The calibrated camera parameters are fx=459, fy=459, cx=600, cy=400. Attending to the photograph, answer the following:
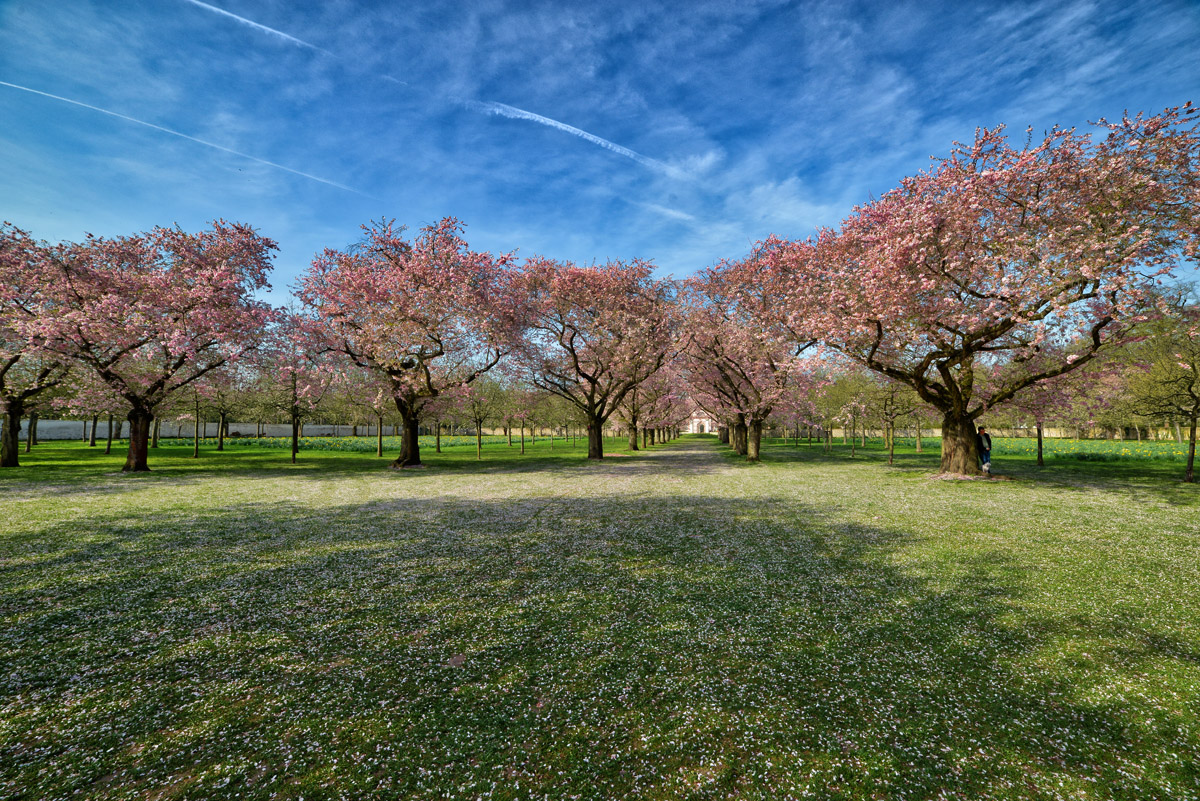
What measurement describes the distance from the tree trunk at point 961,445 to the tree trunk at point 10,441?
53.2 metres

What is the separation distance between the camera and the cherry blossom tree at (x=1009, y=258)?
54.7 feet

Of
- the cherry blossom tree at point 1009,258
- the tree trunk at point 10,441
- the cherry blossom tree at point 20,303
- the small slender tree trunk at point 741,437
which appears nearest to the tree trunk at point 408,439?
the cherry blossom tree at point 20,303

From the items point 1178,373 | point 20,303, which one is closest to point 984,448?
point 1178,373

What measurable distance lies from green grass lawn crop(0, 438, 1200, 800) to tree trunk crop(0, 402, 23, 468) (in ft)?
82.6

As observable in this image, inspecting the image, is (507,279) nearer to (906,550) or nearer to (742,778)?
(906,550)

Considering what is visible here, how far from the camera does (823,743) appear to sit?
166 inches

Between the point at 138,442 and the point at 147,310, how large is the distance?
792 cm

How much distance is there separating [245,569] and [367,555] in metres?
2.16

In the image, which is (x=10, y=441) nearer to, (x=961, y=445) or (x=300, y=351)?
(x=300, y=351)

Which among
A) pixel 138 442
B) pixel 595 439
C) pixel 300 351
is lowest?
pixel 595 439

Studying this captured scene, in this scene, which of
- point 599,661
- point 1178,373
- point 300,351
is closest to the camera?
point 599,661

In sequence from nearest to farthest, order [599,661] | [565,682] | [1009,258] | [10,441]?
[565,682]
[599,661]
[1009,258]
[10,441]

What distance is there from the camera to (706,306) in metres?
36.2

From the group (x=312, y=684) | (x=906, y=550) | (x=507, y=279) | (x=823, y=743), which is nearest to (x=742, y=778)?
(x=823, y=743)
